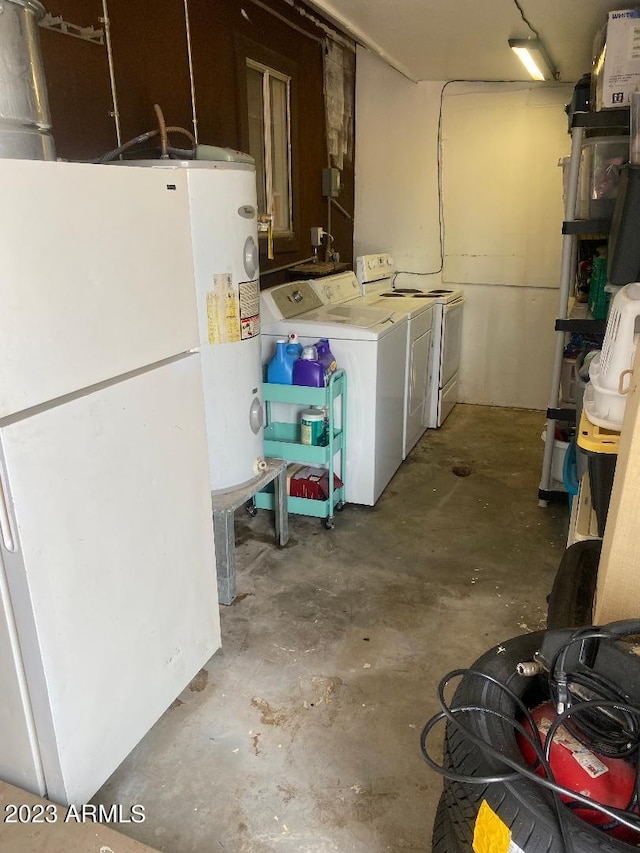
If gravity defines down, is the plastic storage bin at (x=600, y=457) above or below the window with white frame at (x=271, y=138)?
below

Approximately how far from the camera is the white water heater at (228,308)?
6.73ft

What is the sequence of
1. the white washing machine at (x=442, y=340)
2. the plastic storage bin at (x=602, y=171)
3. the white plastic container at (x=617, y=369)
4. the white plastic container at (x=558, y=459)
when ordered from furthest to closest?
the white washing machine at (x=442, y=340) → the white plastic container at (x=558, y=459) → the plastic storage bin at (x=602, y=171) → the white plastic container at (x=617, y=369)

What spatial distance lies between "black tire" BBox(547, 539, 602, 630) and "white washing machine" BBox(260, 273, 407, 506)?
1.48m

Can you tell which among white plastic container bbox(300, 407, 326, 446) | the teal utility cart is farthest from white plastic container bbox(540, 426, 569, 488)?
white plastic container bbox(300, 407, 326, 446)

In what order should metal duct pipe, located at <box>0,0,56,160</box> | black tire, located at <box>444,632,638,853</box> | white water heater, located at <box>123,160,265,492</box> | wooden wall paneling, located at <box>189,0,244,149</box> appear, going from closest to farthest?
black tire, located at <box>444,632,638,853</box>
metal duct pipe, located at <box>0,0,56,160</box>
white water heater, located at <box>123,160,265,492</box>
wooden wall paneling, located at <box>189,0,244,149</box>

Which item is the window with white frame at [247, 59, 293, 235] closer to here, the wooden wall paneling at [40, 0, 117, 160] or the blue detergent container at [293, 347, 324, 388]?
the blue detergent container at [293, 347, 324, 388]

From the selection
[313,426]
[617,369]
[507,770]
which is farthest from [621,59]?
[507,770]

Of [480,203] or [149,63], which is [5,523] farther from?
[480,203]

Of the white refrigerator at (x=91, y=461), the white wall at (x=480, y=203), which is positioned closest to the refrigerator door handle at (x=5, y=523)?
the white refrigerator at (x=91, y=461)

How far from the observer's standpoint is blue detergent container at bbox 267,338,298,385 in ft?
9.41

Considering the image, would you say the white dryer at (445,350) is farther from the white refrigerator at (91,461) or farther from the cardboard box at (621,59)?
the white refrigerator at (91,461)

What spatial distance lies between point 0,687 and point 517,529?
7.60 feet

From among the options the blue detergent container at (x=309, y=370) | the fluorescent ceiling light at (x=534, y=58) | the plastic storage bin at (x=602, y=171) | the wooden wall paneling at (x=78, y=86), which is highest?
the fluorescent ceiling light at (x=534, y=58)

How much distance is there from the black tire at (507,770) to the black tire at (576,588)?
25 cm
